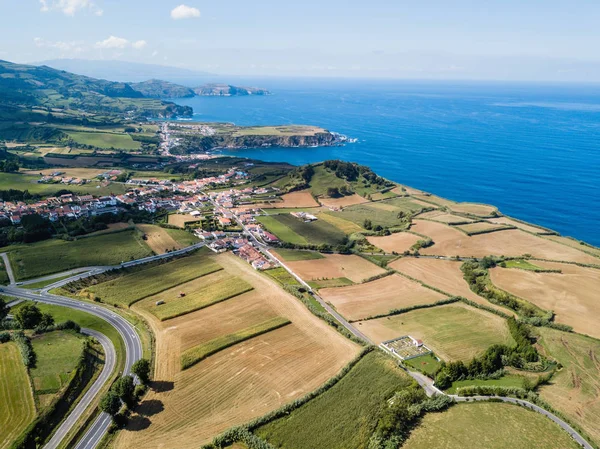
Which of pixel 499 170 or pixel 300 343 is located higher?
pixel 499 170

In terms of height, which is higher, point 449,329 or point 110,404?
point 110,404

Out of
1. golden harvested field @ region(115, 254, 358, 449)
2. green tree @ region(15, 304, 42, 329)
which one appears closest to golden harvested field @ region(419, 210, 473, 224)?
golden harvested field @ region(115, 254, 358, 449)

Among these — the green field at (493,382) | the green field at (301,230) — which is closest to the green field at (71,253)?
the green field at (301,230)

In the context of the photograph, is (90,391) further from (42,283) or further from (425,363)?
(425,363)

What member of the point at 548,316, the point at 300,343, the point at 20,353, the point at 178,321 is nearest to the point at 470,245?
the point at 548,316

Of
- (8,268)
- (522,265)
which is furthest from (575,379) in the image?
(8,268)

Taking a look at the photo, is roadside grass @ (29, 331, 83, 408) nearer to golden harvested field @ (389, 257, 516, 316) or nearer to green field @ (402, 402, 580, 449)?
green field @ (402, 402, 580, 449)

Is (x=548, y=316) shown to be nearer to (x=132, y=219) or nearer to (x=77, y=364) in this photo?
(x=77, y=364)

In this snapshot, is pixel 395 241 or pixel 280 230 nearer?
pixel 395 241
